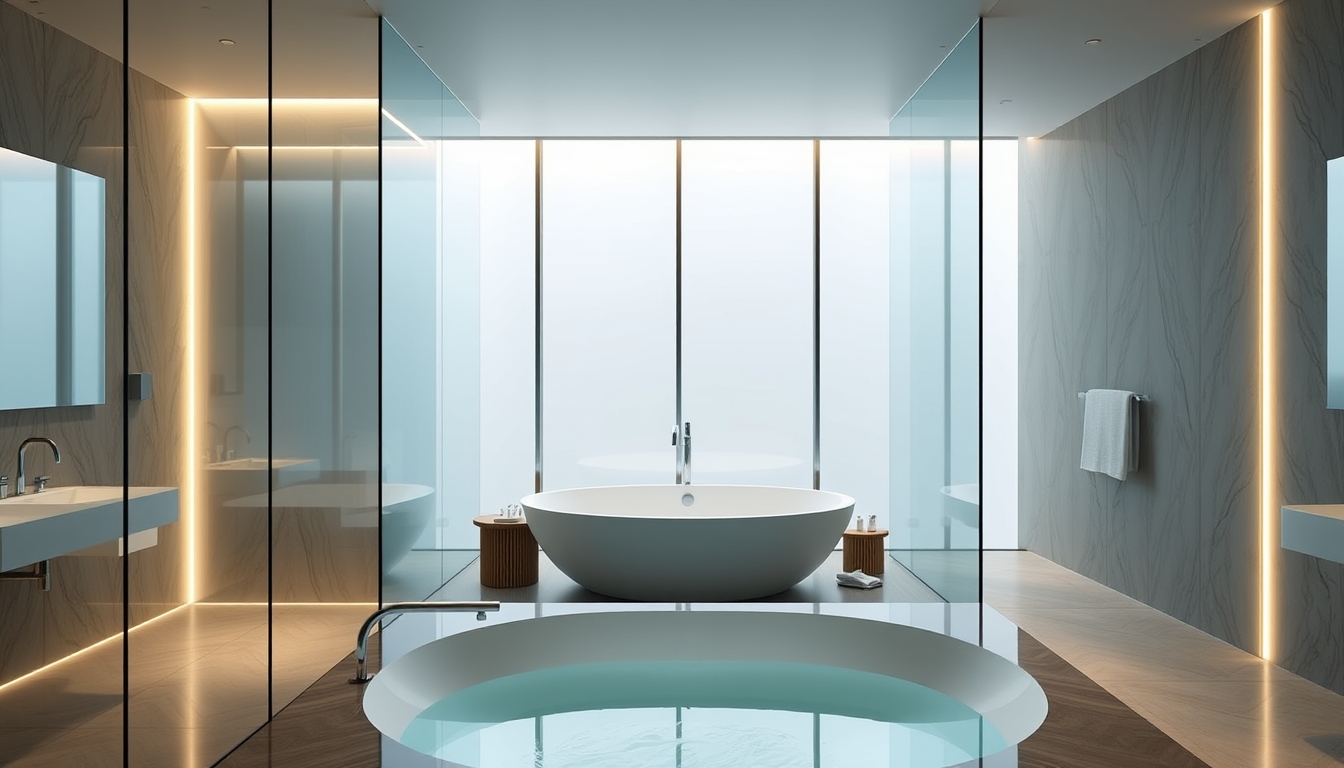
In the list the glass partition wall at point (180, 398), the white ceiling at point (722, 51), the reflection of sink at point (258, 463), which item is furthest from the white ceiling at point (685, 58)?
the reflection of sink at point (258, 463)

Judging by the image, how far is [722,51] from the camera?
446 cm

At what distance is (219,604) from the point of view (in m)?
2.71

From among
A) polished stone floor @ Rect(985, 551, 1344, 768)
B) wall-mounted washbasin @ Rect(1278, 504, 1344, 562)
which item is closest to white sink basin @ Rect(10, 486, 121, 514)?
polished stone floor @ Rect(985, 551, 1344, 768)

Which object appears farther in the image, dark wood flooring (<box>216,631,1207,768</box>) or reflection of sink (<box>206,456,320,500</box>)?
reflection of sink (<box>206,456,320,500</box>)

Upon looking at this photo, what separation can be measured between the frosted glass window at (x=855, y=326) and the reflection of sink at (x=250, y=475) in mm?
3540

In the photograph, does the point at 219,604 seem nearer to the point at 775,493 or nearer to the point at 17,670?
the point at 17,670

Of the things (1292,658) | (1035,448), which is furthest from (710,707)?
(1035,448)

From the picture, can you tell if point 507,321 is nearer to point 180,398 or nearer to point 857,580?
point 857,580

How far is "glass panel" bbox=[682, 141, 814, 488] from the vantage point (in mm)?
6137

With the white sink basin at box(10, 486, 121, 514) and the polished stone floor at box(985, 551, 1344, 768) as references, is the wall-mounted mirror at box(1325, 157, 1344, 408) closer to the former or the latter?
the polished stone floor at box(985, 551, 1344, 768)

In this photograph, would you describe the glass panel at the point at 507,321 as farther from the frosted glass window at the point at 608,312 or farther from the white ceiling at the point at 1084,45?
the white ceiling at the point at 1084,45

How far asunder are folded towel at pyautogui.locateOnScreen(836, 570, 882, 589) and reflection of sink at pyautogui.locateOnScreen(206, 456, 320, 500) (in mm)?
2737

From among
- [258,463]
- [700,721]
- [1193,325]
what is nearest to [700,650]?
[700,721]

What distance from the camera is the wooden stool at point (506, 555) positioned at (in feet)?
16.5
